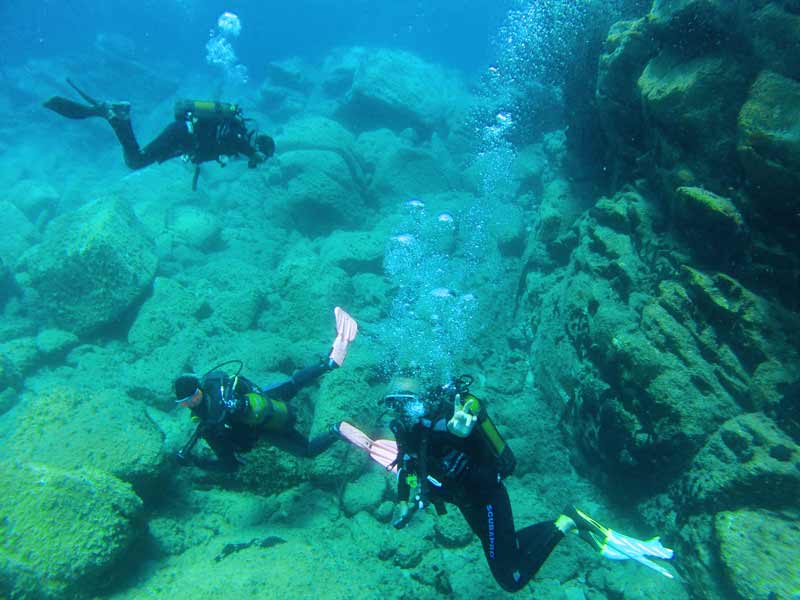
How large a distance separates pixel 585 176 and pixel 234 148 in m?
6.17

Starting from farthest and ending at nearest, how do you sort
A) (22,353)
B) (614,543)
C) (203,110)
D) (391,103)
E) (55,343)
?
(391,103), (55,343), (22,353), (203,110), (614,543)

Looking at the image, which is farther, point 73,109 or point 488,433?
point 73,109

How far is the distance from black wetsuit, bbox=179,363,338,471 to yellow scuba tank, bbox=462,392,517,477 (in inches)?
85.0

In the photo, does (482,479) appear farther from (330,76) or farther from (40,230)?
(330,76)

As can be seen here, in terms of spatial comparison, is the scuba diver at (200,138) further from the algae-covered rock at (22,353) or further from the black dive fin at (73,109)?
the algae-covered rock at (22,353)

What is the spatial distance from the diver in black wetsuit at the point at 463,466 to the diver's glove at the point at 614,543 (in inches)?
20.2

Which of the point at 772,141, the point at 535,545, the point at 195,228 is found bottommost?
the point at 535,545

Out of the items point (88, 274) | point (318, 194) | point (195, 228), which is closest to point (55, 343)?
point (88, 274)

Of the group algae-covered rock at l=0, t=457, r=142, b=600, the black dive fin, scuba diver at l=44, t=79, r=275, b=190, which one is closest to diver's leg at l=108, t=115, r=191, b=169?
scuba diver at l=44, t=79, r=275, b=190

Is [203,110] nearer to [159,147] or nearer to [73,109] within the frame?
[159,147]

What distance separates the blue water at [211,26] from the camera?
37719 mm

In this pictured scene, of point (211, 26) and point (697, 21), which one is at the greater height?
point (211, 26)

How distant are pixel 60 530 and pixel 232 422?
150 centimetres

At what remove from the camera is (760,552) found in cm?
334
